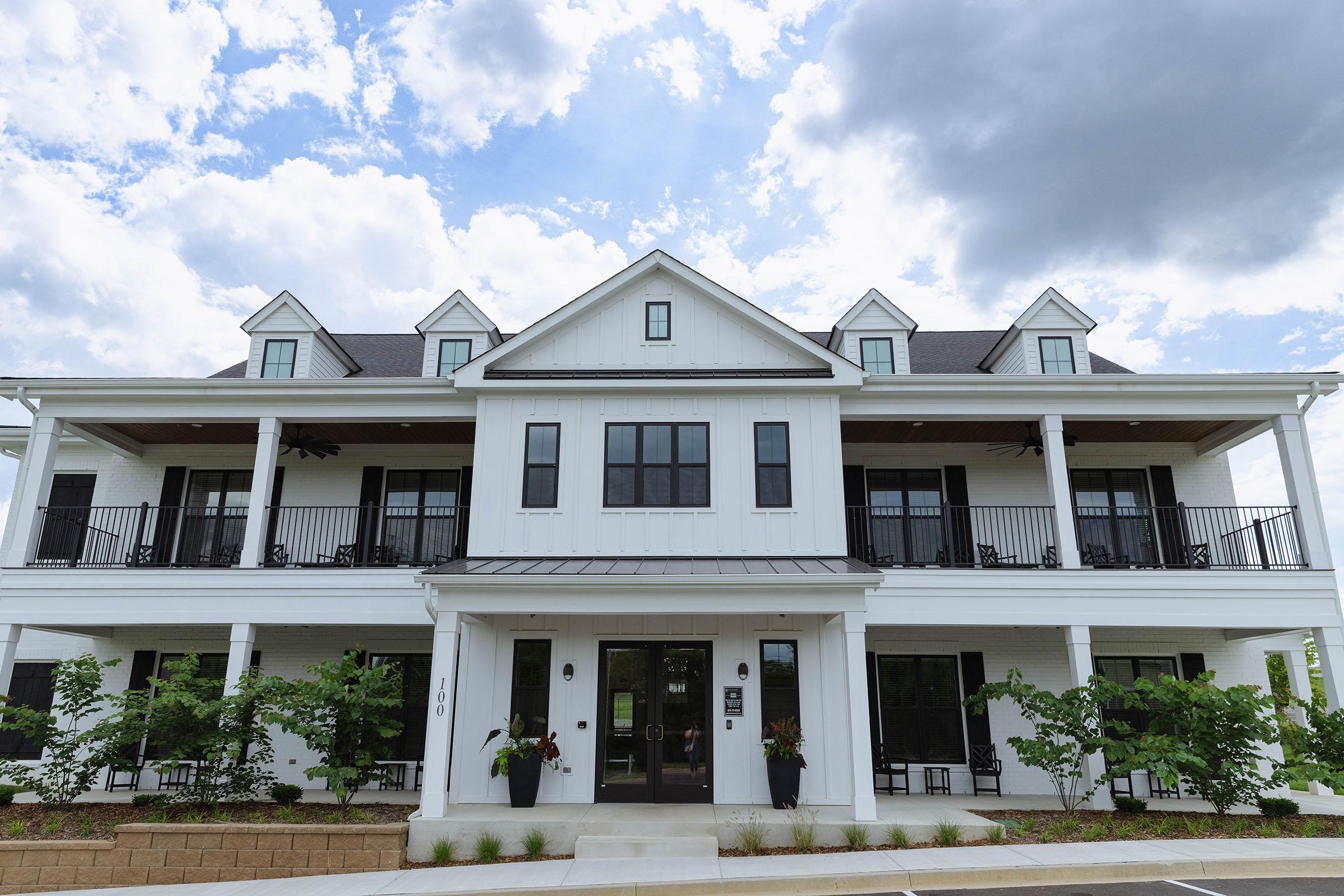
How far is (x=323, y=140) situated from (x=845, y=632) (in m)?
15.1

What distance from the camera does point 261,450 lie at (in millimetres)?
13844

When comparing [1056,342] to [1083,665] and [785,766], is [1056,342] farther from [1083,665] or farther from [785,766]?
[785,766]

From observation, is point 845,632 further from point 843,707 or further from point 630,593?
point 630,593

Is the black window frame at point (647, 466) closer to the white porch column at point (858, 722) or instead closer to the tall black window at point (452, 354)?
the white porch column at point (858, 722)

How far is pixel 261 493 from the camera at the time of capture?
44.1 ft

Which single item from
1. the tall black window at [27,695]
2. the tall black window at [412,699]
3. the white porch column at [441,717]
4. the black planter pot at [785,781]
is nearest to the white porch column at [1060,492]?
the black planter pot at [785,781]

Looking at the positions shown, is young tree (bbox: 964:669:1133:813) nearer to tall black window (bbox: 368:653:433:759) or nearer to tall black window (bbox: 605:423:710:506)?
tall black window (bbox: 605:423:710:506)

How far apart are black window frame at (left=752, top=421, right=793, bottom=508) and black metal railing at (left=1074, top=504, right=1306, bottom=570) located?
5982 mm

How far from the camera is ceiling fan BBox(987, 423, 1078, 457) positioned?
15070 mm

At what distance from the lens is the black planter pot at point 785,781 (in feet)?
36.6

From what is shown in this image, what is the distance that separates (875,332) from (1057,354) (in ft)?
11.8

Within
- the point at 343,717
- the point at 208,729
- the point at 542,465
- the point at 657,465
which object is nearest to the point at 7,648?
the point at 208,729

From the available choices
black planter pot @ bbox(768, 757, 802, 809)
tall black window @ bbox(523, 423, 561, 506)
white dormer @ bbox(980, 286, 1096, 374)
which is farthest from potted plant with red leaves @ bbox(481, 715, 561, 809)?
white dormer @ bbox(980, 286, 1096, 374)

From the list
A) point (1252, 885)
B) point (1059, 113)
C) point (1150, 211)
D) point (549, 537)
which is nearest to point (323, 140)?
point (549, 537)
